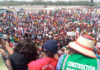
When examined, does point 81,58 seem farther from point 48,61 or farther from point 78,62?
point 48,61

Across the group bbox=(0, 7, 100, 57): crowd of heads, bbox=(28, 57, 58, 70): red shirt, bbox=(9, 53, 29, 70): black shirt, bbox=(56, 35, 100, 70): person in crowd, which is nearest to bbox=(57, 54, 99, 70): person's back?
bbox=(56, 35, 100, 70): person in crowd

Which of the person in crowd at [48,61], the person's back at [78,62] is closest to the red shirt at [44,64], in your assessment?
the person in crowd at [48,61]

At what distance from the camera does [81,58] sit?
1877 mm

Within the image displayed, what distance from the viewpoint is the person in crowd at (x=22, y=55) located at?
7.30 ft

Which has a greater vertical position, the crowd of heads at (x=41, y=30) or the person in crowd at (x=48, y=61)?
the person in crowd at (x=48, y=61)

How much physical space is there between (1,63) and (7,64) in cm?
8

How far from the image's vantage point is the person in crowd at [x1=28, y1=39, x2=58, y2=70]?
1946mm

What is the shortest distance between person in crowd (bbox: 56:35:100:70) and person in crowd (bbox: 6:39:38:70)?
583 mm

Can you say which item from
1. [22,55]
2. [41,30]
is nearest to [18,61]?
[22,55]

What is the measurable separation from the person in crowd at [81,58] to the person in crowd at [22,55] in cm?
58

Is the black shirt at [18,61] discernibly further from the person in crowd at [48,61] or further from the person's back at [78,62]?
the person's back at [78,62]

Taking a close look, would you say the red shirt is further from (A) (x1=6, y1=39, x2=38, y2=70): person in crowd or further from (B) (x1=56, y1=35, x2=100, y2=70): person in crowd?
(A) (x1=6, y1=39, x2=38, y2=70): person in crowd

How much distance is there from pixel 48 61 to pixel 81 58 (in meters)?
0.38

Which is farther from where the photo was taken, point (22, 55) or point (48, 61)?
point (22, 55)
